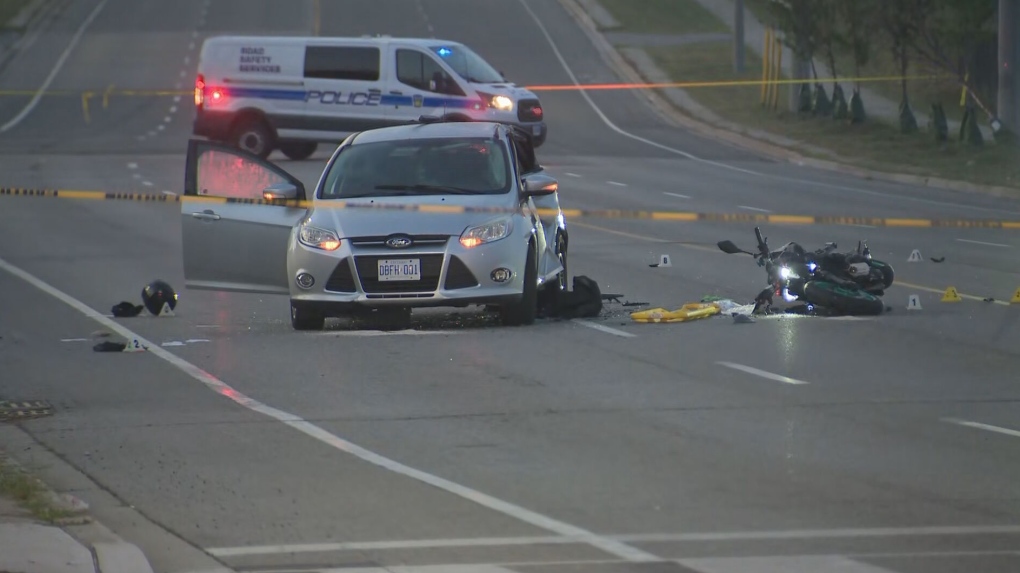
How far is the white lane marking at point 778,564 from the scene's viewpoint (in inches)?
261

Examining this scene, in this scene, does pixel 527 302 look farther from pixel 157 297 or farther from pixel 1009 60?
pixel 1009 60

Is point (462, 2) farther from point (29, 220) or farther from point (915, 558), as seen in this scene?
point (915, 558)

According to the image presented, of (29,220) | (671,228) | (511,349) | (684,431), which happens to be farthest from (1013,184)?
Result: (684,431)

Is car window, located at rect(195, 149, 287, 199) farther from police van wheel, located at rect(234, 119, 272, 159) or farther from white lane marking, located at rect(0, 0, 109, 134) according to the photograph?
white lane marking, located at rect(0, 0, 109, 134)

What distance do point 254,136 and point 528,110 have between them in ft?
18.0

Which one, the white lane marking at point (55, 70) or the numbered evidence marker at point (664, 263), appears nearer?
the numbered evidence marker at point (664, 263)

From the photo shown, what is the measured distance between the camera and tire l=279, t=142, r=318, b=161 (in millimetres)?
33906

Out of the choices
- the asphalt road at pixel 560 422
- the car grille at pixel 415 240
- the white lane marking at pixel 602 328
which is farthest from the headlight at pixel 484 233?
the white lane marking at pixel 602 328

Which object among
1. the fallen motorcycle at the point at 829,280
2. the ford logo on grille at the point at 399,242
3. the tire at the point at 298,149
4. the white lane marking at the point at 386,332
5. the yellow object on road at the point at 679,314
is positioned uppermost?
the tire at the point at 298,149

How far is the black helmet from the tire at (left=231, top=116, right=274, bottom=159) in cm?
1814

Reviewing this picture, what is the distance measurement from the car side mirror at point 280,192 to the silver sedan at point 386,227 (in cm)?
1

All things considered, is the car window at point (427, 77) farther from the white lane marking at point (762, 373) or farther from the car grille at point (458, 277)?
the white lane marking at point (762, 373)

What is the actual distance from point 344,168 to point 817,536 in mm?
7914

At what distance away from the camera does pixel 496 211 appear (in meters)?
13.6
